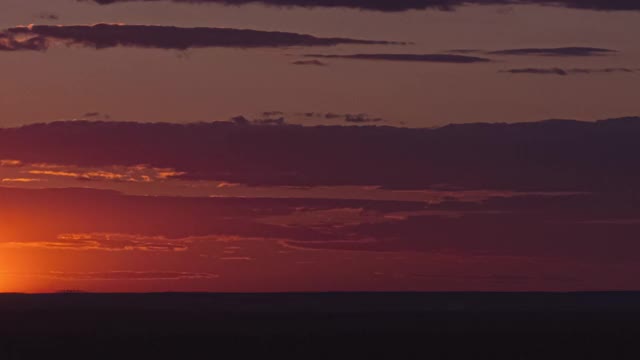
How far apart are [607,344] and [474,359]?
39.7 ft

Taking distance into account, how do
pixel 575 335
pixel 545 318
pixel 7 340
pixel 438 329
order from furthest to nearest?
1. pixel 545 318
2. pixel 438 329
3. pixel 575 335
4. pixel 7 340

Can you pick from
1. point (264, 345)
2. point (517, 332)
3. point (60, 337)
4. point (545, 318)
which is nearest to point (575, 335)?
point (517, 332)

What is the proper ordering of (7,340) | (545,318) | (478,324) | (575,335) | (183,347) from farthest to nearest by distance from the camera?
(545,318) → (478,324) → (575,335) → (7,340) → (183,347)

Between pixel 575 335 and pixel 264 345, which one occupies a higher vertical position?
pixel 575 335

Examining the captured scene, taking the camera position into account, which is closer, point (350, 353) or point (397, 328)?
point (350, 353)

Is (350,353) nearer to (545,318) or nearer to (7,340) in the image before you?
(7,340)

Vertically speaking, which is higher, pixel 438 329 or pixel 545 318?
pixel 545 318

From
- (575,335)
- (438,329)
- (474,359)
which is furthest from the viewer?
(438,329)

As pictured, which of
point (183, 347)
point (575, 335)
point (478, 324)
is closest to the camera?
point (183, 347)

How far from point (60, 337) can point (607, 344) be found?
25340 mm

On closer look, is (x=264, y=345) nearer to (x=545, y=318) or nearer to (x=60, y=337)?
(x=60, y=337)

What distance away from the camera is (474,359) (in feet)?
216

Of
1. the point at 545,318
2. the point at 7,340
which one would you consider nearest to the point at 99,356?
the point at 7,340

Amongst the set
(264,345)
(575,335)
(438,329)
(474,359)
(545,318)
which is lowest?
(474,359)
